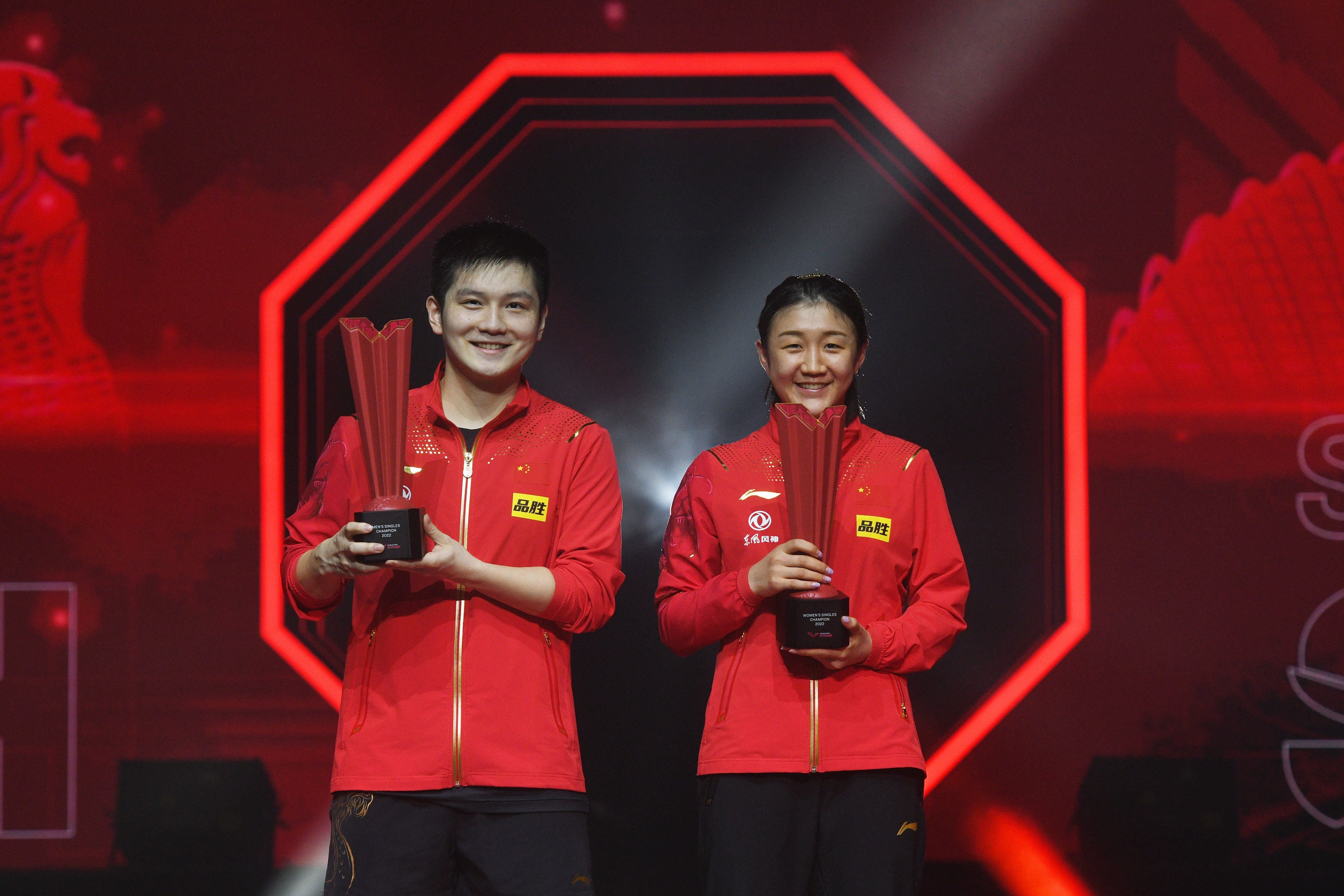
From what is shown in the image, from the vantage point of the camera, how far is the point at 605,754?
2.88 meters

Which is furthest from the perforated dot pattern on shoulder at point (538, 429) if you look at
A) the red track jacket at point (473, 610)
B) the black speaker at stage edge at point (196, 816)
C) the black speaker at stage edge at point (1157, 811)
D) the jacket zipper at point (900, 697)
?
the black speaker at stage edge at point (1157, 811)

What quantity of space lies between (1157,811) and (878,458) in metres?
1.38

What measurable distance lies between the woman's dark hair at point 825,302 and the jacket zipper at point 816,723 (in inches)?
19.1

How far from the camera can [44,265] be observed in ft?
9.64

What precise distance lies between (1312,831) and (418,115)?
9.14 ft

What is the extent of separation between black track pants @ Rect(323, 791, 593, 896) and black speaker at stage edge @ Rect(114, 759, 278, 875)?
46.7 inches

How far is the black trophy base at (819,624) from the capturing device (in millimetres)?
1826

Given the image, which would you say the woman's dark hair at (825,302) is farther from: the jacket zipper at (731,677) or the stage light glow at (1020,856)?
the stage light glow at (1020,856)

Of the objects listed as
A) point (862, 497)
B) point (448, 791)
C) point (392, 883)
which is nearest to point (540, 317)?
point (862, 497)

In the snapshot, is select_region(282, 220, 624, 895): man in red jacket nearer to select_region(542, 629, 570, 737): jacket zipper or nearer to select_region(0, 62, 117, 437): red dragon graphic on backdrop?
select_region(542, 629, 570, 737): jacket zipper

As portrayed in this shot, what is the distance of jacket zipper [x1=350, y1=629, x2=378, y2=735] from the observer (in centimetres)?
180

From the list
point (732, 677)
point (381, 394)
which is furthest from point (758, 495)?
point (381, 394)

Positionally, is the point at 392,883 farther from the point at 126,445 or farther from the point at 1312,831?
the point at 1312,831

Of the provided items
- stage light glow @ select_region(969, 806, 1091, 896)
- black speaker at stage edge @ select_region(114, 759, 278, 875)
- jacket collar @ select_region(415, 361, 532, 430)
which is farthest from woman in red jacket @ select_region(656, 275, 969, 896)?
black speaker at stage edge @ select_region(114, 759, 278, 875)
